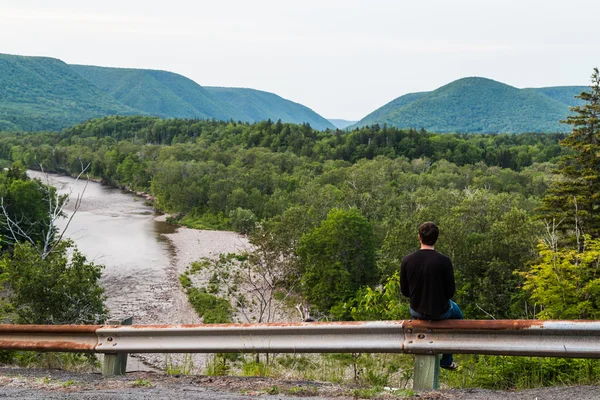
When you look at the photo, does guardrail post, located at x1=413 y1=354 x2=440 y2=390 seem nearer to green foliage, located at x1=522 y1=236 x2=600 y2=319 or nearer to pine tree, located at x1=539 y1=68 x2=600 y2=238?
green foliage, located at x1=522 y1=236 x2=600 y2=319

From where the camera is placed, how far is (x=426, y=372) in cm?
525

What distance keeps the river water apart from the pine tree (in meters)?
22.6

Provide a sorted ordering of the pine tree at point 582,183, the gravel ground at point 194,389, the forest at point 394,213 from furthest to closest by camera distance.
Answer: the pine tree at point 582,183 → the forest at point 394,213 → the gravel ground at point 194,389

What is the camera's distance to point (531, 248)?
116ft

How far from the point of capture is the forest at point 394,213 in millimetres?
23633

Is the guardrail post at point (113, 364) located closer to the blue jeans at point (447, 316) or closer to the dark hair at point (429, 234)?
the blue jeans at point (447, 316)

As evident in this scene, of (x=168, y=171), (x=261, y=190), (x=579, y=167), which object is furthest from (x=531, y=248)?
(x=168, y=171)

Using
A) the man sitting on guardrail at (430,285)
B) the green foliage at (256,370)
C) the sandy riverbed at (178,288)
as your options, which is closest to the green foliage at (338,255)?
the sandy riverbed at (178,288)

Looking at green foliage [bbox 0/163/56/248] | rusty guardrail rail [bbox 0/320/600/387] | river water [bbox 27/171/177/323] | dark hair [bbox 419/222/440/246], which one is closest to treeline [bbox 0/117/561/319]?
river water [bbox 27/171/177/323]

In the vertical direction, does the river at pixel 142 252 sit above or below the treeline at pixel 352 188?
below

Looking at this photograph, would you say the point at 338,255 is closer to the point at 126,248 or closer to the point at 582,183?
the point at 582,183

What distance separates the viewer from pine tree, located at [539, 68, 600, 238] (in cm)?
2785

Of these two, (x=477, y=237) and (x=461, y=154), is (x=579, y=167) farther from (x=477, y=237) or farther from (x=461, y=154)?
(x=461, y=154)

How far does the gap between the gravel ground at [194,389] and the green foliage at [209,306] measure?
101 feet
